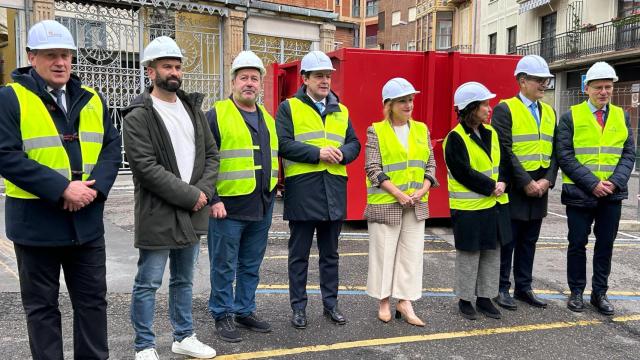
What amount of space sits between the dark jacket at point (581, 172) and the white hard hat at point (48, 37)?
3.79 m

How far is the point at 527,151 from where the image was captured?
4641 millimetres

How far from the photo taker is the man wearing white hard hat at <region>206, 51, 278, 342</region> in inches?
153

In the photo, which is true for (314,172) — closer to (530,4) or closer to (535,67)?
(535,67)

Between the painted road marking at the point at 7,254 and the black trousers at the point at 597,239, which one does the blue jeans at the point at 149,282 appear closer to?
the painted road marking at the point at 7,254

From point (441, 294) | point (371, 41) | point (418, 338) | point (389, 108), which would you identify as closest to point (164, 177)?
point (389, 108)

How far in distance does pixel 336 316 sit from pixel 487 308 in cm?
127

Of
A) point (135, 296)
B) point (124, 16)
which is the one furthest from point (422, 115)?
point (124, 16)

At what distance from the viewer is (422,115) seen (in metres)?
7.55

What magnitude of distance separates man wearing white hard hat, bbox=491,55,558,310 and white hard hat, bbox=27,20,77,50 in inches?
131

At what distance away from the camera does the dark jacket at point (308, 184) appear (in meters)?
4.12

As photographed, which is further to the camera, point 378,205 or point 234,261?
point 378,205

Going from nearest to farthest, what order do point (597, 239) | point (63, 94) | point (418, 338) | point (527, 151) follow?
point (63, 94) < point (418, 338) < point (527, 151) < point (597, 239)

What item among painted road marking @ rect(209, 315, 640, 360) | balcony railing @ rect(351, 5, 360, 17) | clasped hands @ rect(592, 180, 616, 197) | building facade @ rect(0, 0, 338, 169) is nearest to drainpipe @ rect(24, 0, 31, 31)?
building facade @ rect(0, 0, 338, 169)

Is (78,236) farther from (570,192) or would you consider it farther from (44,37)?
(570,192)
